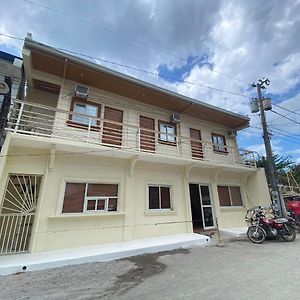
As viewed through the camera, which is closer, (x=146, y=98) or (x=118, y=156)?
(x=118, y=156)

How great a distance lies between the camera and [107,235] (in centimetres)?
746

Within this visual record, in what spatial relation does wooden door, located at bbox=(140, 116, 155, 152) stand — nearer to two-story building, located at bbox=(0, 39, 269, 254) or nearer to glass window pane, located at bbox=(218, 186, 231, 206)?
two-story building, located at bbox=(0, 39, 269, 254)

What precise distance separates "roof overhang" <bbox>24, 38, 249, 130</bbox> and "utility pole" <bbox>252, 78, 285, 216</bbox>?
1135 millimetres

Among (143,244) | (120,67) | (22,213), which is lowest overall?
(143,244)

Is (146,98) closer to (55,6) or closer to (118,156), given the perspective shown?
(118,156)

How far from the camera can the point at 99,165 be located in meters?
7.99

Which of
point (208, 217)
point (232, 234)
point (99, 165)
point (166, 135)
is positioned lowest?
point (232, 234)

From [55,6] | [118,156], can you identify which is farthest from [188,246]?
[55,6]

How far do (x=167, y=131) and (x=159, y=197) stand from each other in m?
3.63

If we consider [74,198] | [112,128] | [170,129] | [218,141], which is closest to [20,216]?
[74,198]

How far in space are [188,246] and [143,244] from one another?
70.2 inches

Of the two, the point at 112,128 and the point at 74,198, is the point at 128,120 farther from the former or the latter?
the point at 74,198

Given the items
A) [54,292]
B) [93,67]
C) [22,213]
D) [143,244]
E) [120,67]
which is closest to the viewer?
[54,292]

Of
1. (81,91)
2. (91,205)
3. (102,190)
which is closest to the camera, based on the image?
(91,205)
